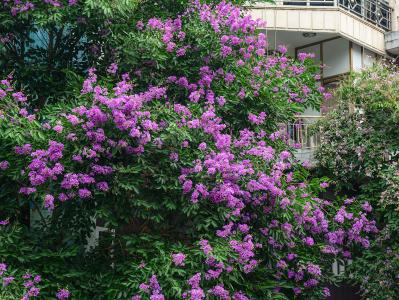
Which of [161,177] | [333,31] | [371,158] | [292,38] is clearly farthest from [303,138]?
[161,177]

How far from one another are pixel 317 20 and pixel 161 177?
7.91 meters

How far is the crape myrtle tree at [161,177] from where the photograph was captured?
22.2ft

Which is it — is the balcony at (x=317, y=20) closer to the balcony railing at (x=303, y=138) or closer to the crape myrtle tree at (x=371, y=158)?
the balcony railing at (x=303, y=138)

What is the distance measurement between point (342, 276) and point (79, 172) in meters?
4.89

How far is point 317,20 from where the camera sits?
13594mm

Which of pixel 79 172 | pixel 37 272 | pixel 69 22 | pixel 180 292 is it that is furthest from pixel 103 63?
pixel 180 292

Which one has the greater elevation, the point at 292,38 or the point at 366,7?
the point at 366,7

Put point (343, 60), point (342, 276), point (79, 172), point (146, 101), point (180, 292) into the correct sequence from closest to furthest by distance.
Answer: point (180, 292) < point (79, 172) < point (146, 101) < point (342, 276) < point (343, 60)

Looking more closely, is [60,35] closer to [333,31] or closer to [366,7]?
[333,31]

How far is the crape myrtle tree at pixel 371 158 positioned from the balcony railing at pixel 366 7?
374 centimetres

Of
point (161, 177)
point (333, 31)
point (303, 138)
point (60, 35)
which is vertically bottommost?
point (161, 177)

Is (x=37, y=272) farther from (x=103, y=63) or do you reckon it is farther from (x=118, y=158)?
(x=103, y=63)

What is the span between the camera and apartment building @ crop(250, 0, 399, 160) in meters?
13.5

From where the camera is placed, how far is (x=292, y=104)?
8.92m
